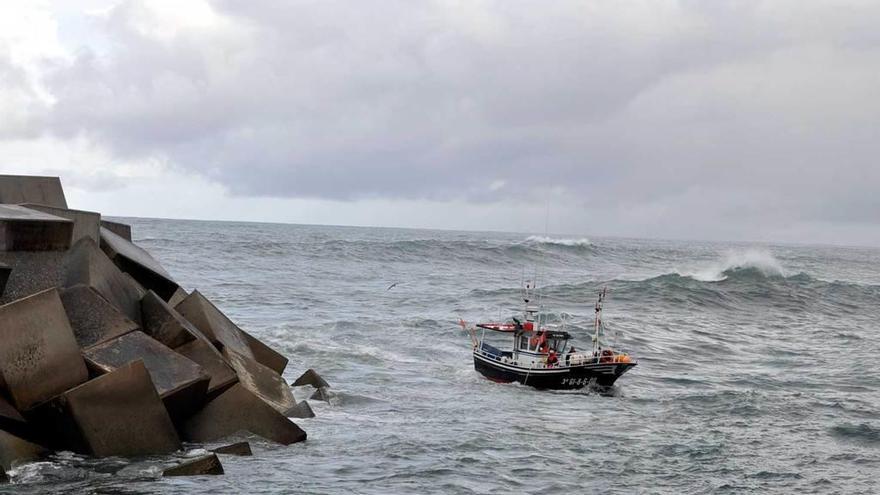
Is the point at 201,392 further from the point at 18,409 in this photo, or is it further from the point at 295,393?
the point at 295,393

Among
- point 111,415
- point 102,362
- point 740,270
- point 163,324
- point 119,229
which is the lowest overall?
point 111,415

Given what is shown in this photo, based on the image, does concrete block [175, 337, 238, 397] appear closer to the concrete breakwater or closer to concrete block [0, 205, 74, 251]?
the concrete breakwater

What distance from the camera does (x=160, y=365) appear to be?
38.8 feet

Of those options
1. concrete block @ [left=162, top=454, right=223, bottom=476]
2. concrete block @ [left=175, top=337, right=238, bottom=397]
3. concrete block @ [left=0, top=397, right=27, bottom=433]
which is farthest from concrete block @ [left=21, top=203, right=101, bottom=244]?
concrete block @ [left=162, top=454, right=223, bottom=476]

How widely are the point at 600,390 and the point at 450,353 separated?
6080 millimetres

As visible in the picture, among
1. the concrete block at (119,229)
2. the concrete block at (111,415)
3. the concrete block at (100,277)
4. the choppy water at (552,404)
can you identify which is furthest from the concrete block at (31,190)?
the concrete block at (111,415)

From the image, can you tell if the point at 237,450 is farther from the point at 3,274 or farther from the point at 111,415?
the point at 3,274

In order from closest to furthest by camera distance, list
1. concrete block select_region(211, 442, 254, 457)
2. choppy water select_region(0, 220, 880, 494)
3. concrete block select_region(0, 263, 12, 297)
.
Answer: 1. concrete block select_region(0, 263, 12, 297)
2. concrete block select_region(211, 442, 254, 457)
3. choppy water select_region(0, 220, 880, 494)

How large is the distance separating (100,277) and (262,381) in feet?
9.83

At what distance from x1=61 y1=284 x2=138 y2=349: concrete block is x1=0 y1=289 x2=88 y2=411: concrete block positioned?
2.72ft

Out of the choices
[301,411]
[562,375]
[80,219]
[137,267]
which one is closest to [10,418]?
[80,219]

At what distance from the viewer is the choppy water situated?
13016 mm

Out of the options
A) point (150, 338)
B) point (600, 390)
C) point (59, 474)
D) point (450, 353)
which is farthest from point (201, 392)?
point (450, 353)

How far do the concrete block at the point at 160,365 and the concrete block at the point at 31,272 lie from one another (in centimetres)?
152
